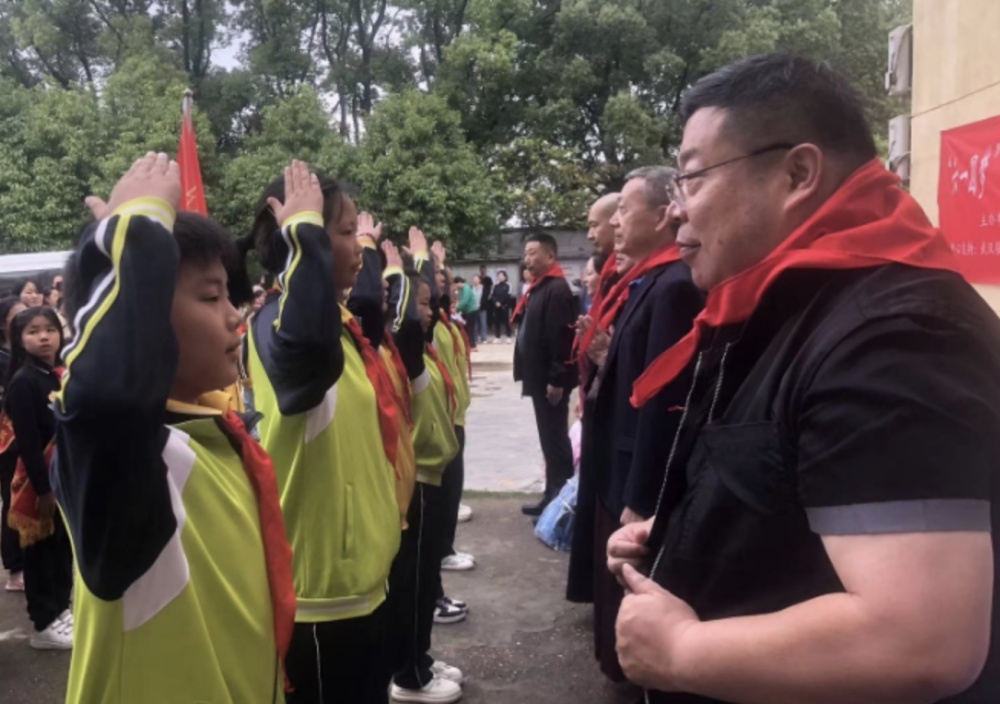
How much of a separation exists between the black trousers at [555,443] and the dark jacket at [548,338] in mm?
125

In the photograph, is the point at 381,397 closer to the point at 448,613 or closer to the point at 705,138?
the point at 705,138

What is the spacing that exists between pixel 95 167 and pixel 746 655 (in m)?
21.8

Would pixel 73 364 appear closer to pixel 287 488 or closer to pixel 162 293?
pixel 162 293

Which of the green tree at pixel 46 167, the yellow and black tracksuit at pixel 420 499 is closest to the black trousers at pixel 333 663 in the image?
the yellow and black tracksuit at pixel 420 499

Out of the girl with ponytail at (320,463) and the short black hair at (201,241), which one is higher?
the short black hair at (201,241)

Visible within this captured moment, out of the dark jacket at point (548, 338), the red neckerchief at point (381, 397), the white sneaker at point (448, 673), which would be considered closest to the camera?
the red neckerchief at point (381, 397)

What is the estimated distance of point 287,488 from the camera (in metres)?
2.42

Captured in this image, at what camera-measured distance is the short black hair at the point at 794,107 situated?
1.31m

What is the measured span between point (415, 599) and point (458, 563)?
1.81 m

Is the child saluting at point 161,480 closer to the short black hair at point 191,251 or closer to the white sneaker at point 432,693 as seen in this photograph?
the short black hair at point 191,251

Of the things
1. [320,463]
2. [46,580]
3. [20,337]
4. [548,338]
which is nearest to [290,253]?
[320,463]

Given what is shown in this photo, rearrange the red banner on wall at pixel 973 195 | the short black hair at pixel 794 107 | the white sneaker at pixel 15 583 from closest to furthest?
the short black hair at pixel 794 107, the white sneaker at pixel 15 583, the red banner on wall at pixel 973 195

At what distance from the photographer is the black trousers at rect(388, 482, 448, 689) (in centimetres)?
338

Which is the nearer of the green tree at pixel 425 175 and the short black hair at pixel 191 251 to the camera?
the short black hair at pixel 191 251
